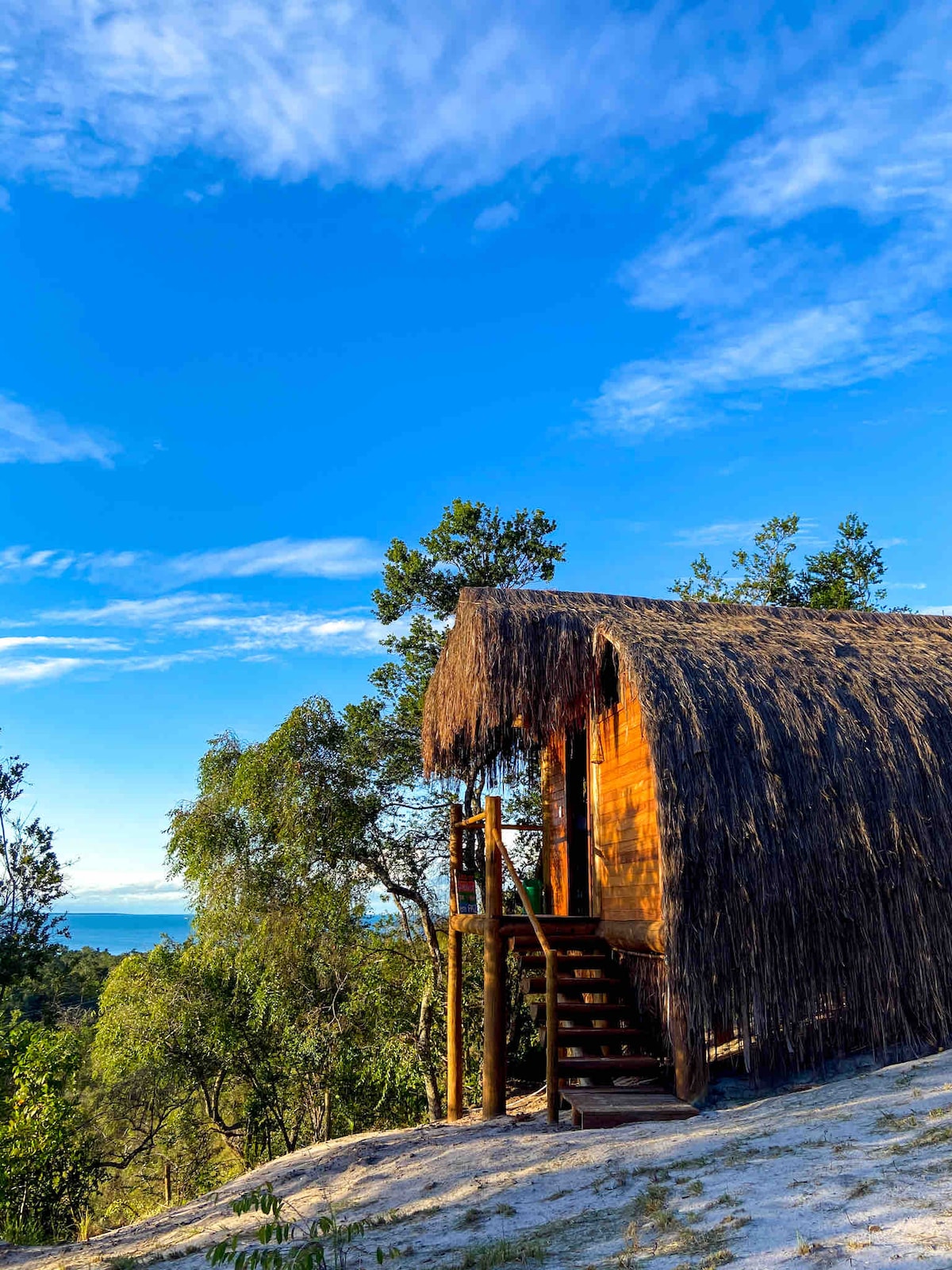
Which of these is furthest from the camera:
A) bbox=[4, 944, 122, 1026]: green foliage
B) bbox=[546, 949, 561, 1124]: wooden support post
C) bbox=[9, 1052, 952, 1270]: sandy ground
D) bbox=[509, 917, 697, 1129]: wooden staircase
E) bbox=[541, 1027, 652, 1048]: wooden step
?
bbox=[4, 944, 122, 1026]: green foliage

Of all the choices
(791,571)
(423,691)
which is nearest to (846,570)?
(791,571)

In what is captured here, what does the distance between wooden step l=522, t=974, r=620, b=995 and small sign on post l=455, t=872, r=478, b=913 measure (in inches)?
34.5

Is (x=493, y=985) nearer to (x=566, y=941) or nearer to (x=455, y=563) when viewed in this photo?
(x=566, y=941)

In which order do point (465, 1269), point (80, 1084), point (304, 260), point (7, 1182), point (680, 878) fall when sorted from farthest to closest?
point (80, 1084)
point (7, 1182)
point (304, 260)
point (680, 878)
point (465, 1269)

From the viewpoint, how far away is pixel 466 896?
30.1ft

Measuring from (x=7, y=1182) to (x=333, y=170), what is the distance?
14.8 m

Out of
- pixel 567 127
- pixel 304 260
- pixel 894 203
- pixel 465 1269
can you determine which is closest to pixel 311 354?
pixel 304 260

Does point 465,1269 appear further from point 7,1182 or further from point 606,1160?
point 7,1182

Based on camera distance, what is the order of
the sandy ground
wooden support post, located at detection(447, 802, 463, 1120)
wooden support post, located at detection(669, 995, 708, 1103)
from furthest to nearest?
1. wooden support post, located at detection(447, 802, 463, 1120)
2. wooden support post, located at detection(669, 995, 708, 1103)
3. the sandy ground

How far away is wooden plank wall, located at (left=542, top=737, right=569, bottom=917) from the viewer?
1091 cm

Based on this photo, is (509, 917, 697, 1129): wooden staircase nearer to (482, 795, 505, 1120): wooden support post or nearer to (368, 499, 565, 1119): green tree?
(482, 795, 505, 1120): wooden support post

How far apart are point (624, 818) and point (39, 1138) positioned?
11.0m

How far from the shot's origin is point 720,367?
43.2 feet

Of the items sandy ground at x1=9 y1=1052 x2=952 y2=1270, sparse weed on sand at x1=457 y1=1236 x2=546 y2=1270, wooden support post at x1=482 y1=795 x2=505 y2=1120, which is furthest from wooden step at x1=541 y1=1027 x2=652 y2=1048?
sparse weed on sand at x1=457 y1=1236 x2=546 y2=1270
